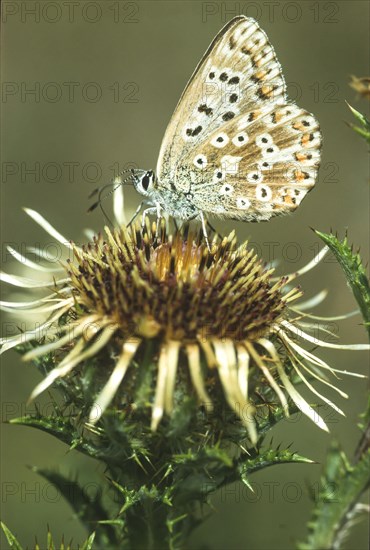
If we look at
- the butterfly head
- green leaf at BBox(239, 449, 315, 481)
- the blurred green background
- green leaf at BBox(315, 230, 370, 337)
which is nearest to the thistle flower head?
green leaf at BBox(239, 449, 315, 481)

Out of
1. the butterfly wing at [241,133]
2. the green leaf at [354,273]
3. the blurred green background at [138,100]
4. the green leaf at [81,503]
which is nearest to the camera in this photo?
the green leaf at [354,273]

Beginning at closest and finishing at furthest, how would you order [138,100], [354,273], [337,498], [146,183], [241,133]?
[337,498] → [354,273] → [241,133] → [146,183] → [138,100]

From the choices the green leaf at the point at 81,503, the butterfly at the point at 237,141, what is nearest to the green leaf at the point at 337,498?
the green leaf at the point at 81,503

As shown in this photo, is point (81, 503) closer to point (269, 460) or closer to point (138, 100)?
point (269, 460)

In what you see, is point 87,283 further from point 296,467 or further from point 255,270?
point 296,467

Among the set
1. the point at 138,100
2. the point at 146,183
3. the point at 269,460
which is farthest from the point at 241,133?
the point at 138,100

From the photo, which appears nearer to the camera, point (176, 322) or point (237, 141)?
point (176, 322)

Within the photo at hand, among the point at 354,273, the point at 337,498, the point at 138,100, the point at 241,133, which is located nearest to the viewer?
the point at 337,498

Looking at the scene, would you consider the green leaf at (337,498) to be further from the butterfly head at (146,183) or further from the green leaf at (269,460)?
the butterfly head at (146,183)
